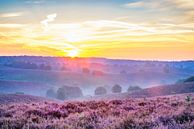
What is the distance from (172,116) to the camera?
10.9m

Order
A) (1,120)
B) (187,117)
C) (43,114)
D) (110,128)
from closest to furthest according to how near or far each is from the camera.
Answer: (110,128) → (187,117) → (1,120) → (43,114)

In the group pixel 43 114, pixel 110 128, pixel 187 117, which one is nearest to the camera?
pixel 110 128

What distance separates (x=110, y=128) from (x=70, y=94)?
476 feet

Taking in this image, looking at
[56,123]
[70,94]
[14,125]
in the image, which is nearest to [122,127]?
[56,123]

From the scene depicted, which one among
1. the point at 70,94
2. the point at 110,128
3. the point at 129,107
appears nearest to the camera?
the point at 110,128

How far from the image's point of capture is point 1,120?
38.7 ft

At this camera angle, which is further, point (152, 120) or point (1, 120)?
point (1, 120)

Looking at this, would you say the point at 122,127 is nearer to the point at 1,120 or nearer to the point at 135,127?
the point at 135,127

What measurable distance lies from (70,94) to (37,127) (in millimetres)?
143916

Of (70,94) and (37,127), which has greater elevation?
(37,127)

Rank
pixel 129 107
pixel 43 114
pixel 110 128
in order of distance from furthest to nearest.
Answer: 1. pixel 129 107
2. pixel 43 114
3. pixel 110 128

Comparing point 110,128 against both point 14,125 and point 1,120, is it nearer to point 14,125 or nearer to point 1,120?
point 14,125

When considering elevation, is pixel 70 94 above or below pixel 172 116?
below

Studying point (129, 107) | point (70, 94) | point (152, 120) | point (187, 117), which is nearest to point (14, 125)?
point (152, 120)
